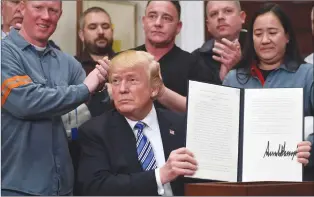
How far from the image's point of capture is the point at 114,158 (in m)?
1.78

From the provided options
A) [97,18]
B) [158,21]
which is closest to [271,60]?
[158,21]

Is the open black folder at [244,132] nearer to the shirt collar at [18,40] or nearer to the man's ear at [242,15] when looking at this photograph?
the shirt collar at [18,40]

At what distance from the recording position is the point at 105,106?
6.79 feet

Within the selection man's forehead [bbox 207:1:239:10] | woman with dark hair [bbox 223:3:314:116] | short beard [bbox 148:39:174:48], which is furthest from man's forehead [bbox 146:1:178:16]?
woman with dark hair [bbox 223:3:314:116]

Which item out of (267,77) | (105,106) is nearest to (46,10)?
(105,106)

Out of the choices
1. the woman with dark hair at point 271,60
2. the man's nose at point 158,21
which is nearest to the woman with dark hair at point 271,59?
the woman with dark hair at point 271,60

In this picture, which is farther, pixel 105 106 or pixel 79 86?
pixel 105 106

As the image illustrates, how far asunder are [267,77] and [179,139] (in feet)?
1.53

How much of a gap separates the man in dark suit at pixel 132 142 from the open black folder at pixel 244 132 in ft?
0.28

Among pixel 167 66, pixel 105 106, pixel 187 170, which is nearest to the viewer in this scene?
pixel 187 170

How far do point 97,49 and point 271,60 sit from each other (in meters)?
0.73

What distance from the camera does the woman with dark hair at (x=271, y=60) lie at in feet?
6.86

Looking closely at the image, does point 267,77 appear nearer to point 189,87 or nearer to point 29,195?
point 189,87

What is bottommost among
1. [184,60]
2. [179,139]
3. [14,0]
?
[179,139]
